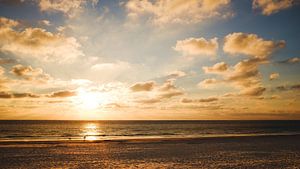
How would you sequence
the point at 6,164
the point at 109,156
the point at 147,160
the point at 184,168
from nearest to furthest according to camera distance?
the point at 184,168 → the point at 6,164 → the point at 147,160 → the point at 109,156

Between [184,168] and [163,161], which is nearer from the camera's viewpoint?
[184,168]

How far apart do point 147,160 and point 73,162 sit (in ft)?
20.9

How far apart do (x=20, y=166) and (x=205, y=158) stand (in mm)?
15863

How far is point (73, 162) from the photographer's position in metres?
22.9

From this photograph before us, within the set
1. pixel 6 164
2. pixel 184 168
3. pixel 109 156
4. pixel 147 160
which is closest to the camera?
pixel 184 168

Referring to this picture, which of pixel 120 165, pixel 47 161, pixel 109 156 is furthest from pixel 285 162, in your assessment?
pixel 47 161

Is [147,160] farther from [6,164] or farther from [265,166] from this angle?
[6,164]

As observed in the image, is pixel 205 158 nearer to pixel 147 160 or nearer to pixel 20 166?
pixel 147 160

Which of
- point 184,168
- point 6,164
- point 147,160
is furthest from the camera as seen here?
point 147,160

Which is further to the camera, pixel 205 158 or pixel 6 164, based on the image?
pixel 205 158

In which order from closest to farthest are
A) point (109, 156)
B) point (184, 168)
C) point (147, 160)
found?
point (184, 168)
point (147, 160)
point (109, 156)

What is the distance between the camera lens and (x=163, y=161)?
23.4m

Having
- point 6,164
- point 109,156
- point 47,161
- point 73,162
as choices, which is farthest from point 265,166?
point 6,164

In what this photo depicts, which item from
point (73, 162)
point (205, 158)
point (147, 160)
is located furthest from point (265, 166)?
point (73, 162)
